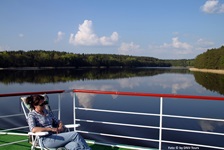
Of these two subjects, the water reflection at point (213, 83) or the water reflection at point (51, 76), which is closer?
the water reflection at point (213, 83)

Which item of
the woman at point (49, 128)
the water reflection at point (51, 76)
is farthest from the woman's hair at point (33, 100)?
the water reflection at point (51, 76)

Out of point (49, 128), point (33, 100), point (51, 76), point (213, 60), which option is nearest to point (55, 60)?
point (51, 76)

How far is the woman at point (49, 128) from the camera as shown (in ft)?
9.89

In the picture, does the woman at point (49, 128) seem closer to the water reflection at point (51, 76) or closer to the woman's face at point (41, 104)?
the woman's face at point (41, 104)

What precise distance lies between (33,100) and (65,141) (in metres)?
0.74

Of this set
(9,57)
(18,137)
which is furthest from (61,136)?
(9,57)

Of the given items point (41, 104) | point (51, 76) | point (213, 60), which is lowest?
point (51, 76)

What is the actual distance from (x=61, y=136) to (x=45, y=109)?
0.58 metres

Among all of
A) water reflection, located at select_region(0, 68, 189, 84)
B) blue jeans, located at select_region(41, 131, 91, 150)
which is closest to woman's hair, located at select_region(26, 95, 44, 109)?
blue jeans, located at select_region(41, 131, 91, 150)

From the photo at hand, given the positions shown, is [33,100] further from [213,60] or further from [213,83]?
[213,60]

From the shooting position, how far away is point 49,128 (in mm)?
3152

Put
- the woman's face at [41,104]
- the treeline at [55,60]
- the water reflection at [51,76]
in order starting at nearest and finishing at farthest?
the woman's face at [41,104] → the water reflection at [51,76] → the treeline at [55,60]

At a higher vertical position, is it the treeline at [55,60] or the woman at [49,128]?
the treeline at [55,60]

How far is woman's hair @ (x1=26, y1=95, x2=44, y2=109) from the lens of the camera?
3.28 meters
